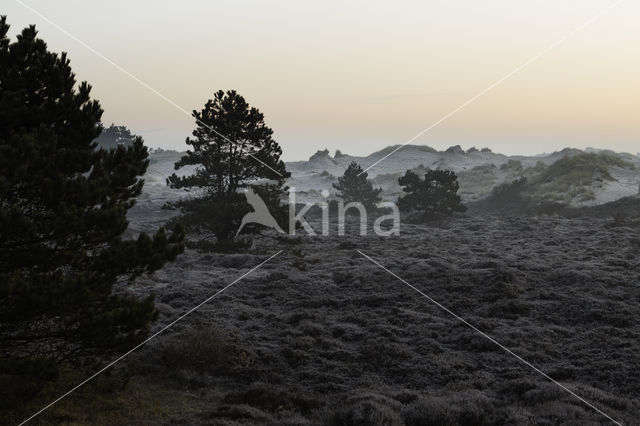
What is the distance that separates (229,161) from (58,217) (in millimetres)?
19464

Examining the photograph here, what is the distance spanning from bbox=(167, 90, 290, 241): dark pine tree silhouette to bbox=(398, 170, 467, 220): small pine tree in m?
23.7

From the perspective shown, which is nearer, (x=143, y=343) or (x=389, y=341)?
(x=143, y=343)

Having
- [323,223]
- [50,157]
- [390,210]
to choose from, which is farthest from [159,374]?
[390,210]

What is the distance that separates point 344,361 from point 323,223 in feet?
111

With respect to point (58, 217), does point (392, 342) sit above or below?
below

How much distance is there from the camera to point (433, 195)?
160 ft

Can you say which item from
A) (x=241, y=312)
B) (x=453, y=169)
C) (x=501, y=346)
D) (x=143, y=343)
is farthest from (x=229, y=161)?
(x=453, y=169)

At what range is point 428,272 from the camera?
22812 mm

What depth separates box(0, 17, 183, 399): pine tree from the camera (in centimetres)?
862

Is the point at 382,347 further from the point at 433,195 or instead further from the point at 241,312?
the point at 433,195

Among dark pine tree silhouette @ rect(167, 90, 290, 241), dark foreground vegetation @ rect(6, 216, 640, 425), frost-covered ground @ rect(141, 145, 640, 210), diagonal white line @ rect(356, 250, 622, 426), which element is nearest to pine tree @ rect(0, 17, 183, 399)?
dark foreground vegetation @ rect(6, 216, 640, 425)

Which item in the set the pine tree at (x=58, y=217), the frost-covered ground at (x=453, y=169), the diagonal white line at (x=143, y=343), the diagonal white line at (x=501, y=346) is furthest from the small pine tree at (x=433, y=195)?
the pine tree at (x=58, y=217)

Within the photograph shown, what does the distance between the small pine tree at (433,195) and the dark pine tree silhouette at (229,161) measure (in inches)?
932

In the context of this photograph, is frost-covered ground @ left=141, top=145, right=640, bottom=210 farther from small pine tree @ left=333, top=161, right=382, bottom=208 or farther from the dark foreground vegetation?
the dark foreground vegetation
